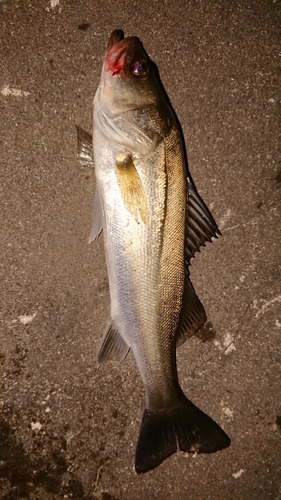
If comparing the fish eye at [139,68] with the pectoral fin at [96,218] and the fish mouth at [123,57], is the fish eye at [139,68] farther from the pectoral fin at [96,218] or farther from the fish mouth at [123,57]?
the pectoral fin at [96,218]

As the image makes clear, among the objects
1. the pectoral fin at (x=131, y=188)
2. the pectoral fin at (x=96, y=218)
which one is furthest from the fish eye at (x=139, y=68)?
the pectoral fin at (x=96, y=218)

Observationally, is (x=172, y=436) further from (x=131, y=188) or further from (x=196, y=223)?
(x=131, y=188)

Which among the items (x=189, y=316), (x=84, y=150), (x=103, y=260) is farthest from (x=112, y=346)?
(x=84, y=150)

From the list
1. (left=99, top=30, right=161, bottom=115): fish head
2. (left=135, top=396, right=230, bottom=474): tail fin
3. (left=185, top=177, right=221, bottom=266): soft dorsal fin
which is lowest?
(left=135, top=396, right=230, bottom=474): tail fin

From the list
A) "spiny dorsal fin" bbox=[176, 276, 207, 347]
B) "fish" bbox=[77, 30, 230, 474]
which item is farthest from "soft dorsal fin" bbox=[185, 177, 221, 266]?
"spiny dorsal fin" bbox=[176, 276, 207, 347]

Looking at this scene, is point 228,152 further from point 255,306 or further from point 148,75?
point 255,306

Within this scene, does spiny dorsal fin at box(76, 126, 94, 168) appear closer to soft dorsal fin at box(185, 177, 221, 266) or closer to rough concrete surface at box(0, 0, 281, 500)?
rough concrete surface at box(0, 0, 281, 500)
